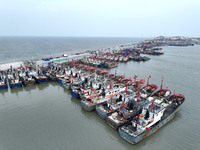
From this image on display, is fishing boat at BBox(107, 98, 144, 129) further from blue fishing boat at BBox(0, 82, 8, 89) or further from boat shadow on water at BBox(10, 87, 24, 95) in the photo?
blue fishing boat at BBox(0, 82, 8, 89)

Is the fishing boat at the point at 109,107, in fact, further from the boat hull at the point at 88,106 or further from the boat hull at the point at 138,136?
the boat hull at the point at 138,136

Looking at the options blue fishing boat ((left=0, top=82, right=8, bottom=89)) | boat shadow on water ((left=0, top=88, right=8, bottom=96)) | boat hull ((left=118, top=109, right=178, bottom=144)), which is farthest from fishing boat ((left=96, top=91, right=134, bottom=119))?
blue fishing boat ((left=0, top=82, right=8, bottom=89))

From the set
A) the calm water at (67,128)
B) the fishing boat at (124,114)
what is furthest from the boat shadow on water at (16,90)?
the fishing boat at (124,114)

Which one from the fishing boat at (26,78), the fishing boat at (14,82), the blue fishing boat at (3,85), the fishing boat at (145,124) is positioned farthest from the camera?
the fishing boat at (26,78)

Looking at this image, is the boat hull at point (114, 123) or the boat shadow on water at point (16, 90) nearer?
the boat hull at point (114, 123)

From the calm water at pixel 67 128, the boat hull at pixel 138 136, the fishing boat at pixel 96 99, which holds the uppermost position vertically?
the fishing boat at pixel 96 99

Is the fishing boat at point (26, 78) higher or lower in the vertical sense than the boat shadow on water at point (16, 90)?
higher

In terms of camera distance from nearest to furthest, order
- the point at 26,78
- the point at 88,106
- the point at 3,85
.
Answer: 1. the point at 88,106
2. the point at 3,85
3. the point at 26,78

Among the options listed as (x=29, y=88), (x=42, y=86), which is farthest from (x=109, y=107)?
(x=29, y=88)

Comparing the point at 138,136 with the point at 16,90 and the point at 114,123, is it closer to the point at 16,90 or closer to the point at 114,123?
the point at 114,123

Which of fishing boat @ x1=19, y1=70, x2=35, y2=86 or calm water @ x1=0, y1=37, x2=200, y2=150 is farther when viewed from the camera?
fishing boat @ x1=19, y1=70, x2=35, y2=86

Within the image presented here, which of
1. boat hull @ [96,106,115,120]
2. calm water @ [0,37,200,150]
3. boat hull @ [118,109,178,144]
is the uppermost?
boat hull @ [96,106,115,120]
